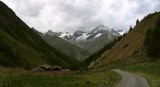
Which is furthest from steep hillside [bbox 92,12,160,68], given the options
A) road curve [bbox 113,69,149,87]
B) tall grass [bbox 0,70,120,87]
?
tall grass [bbox 0,70,120,87]

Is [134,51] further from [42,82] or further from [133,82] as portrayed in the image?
[42,82]

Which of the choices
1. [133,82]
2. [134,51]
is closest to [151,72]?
[133,82]

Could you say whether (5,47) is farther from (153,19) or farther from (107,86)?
(107,86)

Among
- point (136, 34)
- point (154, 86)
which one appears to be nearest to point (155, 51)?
point (154, 86)

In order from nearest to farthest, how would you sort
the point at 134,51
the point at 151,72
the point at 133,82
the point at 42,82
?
the point at 42,82
the point at 133,82
the point at 151,72
the point at 134,51

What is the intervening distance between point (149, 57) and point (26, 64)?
10034 cm

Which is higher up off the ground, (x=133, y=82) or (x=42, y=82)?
(x=42, y=82)

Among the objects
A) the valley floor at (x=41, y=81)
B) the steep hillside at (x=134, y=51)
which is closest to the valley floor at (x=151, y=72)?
the valley floor at (x=41, y=81)

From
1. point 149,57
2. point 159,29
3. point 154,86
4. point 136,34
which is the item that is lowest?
point 154,86

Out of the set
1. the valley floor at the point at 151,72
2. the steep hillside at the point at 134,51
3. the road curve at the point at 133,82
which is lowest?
the road curve at the point at 133,82

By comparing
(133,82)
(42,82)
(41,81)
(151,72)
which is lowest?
(133,82)

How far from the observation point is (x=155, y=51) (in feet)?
317

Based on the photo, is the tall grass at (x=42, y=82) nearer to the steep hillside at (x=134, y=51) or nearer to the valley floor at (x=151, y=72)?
the valley floor at (x=151, y=72)

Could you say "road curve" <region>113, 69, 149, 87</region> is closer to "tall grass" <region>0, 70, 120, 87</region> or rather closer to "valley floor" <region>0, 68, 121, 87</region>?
"valley floor" <region>0, 68, 121, 87</region>
